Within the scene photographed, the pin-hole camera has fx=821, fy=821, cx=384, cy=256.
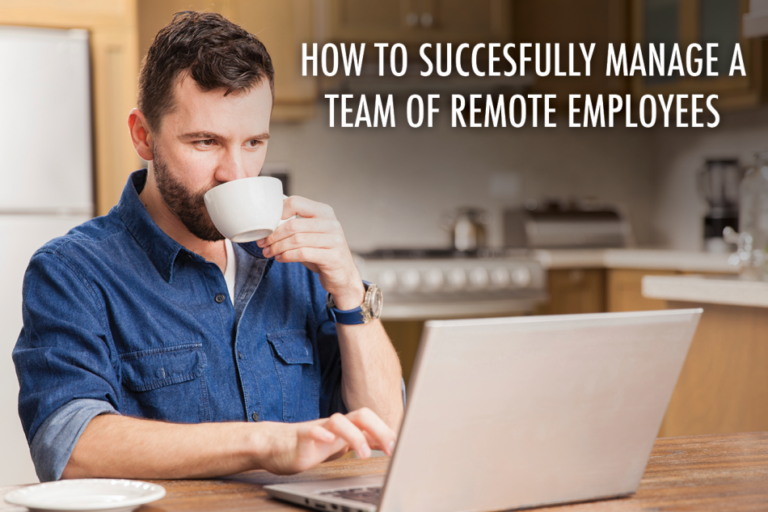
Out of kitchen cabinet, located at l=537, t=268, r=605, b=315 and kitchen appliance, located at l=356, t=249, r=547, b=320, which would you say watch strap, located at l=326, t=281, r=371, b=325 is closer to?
kitchen appliance, located at l=356, t=249, r=547, b=320

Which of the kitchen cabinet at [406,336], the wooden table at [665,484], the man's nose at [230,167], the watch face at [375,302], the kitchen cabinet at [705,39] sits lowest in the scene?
the kitchen cabinet at [406,336]

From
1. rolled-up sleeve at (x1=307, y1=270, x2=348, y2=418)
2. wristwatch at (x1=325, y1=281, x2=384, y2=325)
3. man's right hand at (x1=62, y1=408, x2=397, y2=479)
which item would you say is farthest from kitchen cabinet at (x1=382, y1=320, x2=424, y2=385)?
man's right hand at (x1=62, y1=408, x2=397, y2=479)

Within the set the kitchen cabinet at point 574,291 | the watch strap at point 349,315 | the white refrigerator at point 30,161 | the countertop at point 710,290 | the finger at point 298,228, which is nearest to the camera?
the finger at point 298,228

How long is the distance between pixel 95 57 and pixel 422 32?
1351 mm

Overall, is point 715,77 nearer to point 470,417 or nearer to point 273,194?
point 273,194

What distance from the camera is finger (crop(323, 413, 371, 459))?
2.25 feet

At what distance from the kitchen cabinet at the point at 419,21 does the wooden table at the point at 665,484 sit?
8.68 feet

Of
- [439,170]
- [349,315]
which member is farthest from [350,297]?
[439,170]

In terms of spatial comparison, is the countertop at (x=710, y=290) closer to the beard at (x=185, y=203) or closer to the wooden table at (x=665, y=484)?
the wooden table at (x=665, y=484)

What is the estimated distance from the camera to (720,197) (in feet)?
11.3

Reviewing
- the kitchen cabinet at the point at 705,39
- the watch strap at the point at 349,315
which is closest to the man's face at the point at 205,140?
the watch strap at the point at 349,315

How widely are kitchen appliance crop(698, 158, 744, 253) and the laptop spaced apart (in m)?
2.92

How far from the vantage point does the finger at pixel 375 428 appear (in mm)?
708

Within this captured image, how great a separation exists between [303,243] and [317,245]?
21mm
